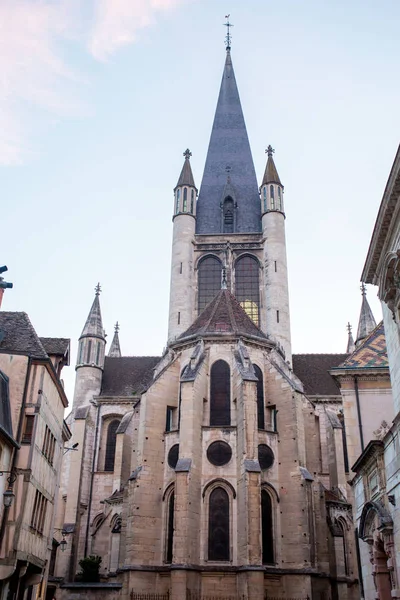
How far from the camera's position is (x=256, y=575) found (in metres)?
24.1

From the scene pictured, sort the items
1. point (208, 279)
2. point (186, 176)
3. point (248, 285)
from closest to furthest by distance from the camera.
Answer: point (248, 285) < point (208, 279) < point (186, 176)

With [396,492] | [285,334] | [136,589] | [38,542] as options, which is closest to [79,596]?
[136,589]

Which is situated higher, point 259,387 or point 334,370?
point 259,387

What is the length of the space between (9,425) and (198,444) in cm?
1162

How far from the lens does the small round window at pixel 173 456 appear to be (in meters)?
28.4

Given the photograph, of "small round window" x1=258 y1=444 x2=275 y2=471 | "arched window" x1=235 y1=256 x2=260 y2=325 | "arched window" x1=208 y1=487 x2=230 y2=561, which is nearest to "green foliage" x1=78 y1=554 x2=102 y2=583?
"arched window" x1=208 y1=487 x2=230 y2=561

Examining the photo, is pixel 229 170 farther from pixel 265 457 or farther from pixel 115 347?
pixel 265 457

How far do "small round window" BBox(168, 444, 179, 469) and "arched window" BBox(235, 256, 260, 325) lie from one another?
1440 cm

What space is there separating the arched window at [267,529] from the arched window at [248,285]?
1550 centimetres

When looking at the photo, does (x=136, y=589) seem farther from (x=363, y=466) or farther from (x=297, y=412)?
(x=363, y=466)

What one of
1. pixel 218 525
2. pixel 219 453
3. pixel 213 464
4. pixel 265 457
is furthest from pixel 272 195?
pixel 218 525

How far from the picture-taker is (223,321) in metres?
32.2

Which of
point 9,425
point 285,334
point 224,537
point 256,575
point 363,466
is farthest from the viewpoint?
point 285,334

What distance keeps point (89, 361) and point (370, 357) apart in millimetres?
23061
